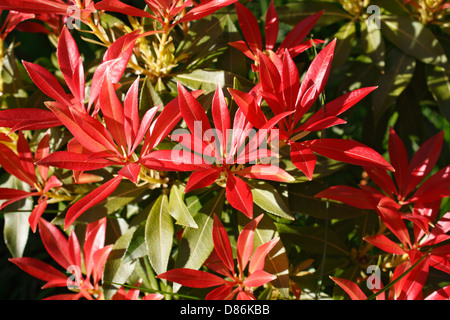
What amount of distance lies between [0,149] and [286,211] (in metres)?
0.57

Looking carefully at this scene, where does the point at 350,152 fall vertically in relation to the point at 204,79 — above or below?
below

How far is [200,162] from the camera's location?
60 centimetres

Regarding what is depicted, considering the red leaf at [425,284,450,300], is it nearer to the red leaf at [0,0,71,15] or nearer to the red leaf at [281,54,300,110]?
the red leaf at [281,54,300,110]

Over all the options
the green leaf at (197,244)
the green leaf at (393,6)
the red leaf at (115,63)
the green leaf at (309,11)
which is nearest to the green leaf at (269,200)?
A: the green leaf at (197,244)

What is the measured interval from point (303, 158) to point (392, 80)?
51cm

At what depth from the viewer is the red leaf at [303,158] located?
58cm

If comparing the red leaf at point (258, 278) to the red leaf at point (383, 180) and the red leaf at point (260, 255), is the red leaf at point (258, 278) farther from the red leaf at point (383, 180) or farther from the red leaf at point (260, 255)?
the red leaf at point (383, 180)

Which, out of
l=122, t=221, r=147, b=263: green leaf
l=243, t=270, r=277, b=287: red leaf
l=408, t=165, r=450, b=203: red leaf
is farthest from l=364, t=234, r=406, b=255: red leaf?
l=122, t=221, r=147, b=263: green leaf

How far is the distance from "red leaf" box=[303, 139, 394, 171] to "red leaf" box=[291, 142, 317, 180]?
3 centimetres

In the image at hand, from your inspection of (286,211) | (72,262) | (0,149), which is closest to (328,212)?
(286,211)

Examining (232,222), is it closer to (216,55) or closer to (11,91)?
(216,55)

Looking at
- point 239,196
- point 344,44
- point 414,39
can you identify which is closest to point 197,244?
point 239,196

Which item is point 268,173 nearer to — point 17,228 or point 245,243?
point 245,243

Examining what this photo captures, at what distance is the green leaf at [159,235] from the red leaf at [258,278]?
0.52 feet
